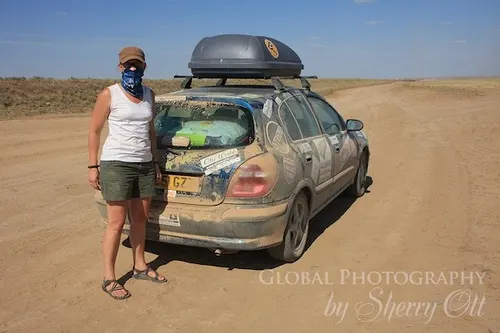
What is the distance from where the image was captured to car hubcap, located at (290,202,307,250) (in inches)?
174

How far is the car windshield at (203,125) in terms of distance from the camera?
4082mm

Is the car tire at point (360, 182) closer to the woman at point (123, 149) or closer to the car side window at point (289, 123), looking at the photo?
the car side window at point (289, 123)

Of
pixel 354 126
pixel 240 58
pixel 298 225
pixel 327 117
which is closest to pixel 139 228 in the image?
pixel 298 225

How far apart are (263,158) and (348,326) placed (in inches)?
57.2

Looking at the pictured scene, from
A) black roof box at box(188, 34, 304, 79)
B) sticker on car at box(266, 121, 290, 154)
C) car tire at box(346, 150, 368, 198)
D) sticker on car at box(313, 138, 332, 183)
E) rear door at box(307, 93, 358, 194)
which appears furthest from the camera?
car tire at box(346, 150, 368, 198)

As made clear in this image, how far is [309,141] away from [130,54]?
6.73 ft

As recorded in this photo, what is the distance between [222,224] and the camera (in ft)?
12.7

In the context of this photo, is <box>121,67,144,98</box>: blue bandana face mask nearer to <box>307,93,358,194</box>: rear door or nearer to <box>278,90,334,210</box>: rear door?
<box>278,90,334,210</box>: rear door

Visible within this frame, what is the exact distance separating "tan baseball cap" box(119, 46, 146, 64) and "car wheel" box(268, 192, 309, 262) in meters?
1.84

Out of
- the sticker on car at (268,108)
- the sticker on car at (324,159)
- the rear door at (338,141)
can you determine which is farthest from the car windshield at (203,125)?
the rear door at (338,141)

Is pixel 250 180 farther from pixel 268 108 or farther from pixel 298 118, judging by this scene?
pixel 298 118

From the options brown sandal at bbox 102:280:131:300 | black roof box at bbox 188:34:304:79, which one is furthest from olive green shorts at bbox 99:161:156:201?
black roof box at bbox 188:34:304:79

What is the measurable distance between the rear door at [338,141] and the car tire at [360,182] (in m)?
0.39

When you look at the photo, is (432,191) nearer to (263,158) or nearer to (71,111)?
(263,158)
